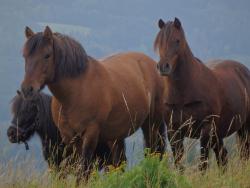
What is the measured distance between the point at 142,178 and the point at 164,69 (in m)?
3.33

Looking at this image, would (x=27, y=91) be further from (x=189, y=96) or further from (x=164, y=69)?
(x=189, y=96)

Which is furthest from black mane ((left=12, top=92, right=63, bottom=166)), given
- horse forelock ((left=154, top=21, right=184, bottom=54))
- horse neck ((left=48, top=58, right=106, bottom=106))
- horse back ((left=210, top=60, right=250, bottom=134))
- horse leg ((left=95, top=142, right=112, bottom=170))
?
horse back ((left=210, top=60, right=250, bottom=134))

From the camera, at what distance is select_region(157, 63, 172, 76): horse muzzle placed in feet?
32.6

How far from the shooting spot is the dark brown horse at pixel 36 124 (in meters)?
11.1

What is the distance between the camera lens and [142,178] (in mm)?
6859

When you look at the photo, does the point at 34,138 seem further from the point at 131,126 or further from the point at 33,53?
the point at 33,53

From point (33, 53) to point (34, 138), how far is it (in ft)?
9.56

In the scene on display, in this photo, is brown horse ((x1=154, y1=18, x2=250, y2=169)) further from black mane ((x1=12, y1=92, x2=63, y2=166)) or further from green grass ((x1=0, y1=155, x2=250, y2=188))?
black mane ((x1=12, y1=92, x2=63, y2=166))

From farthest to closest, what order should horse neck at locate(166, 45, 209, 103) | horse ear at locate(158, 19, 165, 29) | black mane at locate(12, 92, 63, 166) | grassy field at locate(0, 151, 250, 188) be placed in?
1. black mane at locate(12, 92, 63, 166)
2. horse ear at locate(158, 19, 165, 29)
3. horse neck at locate(166, 45, 209, 103)
4. grassy field at locate(0, 151, 250, 188)

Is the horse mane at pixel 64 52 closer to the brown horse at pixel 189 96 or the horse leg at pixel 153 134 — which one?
the brown horse at pixel 189 96

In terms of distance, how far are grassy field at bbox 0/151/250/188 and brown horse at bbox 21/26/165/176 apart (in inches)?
40.6

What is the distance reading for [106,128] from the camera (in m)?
9.79

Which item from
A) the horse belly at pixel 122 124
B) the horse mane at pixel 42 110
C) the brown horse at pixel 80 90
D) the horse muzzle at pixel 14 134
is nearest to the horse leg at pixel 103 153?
the brown horse at pixel 80 90

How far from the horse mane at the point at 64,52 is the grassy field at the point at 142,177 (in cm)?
145
